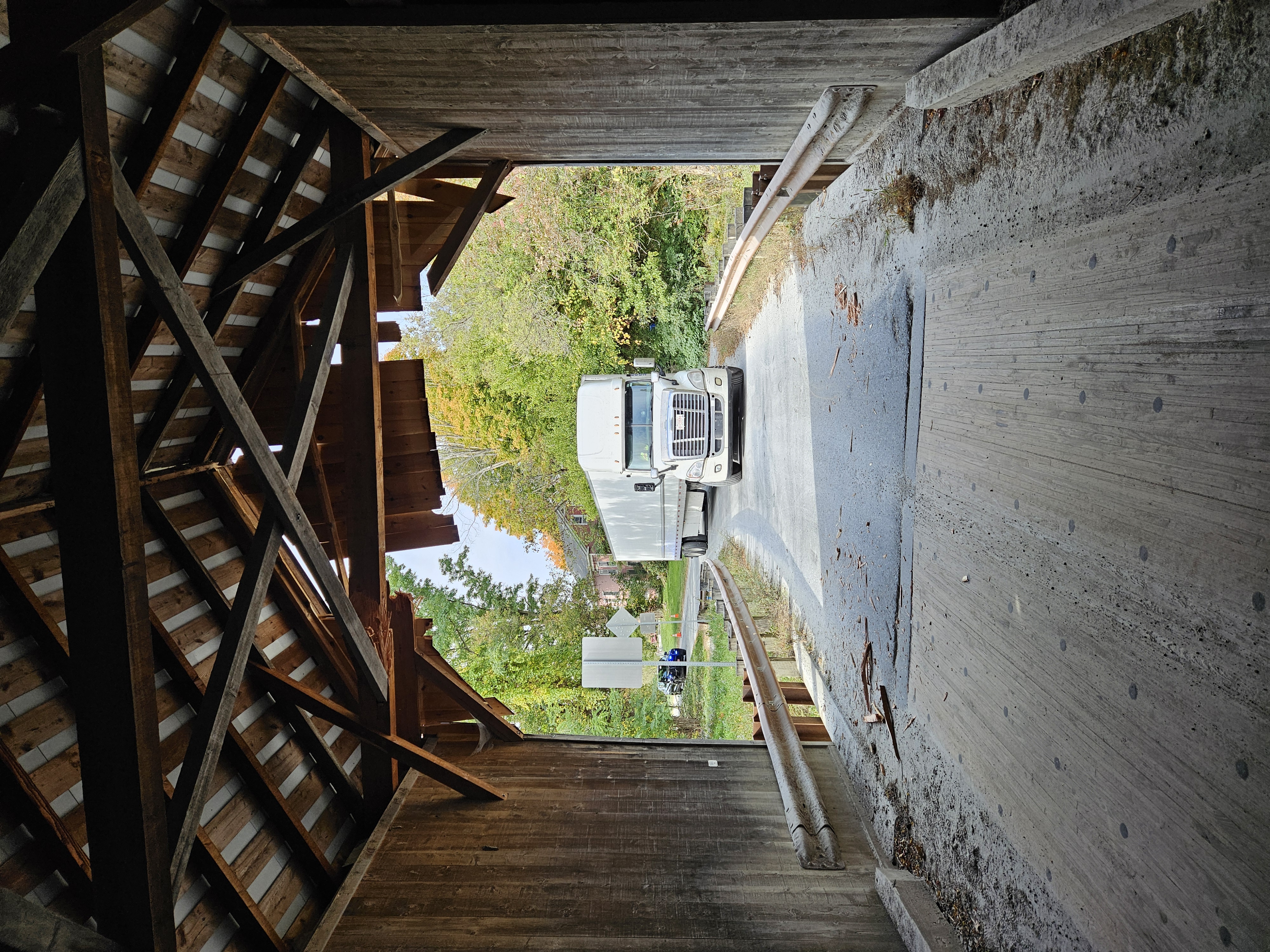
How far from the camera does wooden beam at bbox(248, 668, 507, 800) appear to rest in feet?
18.4

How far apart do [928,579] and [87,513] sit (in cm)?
477

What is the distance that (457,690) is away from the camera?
270 inches

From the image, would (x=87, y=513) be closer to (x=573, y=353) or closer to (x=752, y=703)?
(x=752, y=703)

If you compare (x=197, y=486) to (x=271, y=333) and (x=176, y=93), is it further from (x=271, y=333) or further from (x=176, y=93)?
(x=176, y=93)

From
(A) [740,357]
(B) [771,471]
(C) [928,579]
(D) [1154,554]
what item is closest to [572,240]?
(A) [740,357]

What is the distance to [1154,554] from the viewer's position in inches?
116

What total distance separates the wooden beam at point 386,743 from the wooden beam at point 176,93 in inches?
139

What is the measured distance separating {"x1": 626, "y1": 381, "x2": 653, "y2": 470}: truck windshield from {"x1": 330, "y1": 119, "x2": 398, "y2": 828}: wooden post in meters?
8.18

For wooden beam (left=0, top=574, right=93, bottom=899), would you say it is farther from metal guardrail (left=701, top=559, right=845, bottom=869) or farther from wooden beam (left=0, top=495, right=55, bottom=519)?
metal guardrail (left=701, top=559, right=845, bottom=869)

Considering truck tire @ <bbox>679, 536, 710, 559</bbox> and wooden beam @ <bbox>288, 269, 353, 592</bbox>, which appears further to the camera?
truck tire @ <bbox>679, 536, 710, 559</bbox>

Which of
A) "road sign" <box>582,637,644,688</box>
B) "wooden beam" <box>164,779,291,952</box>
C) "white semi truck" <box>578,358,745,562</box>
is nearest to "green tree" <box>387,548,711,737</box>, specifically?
"white semi truck" <box>578,358,745,562</box>

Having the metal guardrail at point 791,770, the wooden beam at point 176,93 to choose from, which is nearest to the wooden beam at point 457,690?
the metal guardrail at point 791,770

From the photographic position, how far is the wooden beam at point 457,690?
22.1 ft

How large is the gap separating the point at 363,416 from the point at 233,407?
5.36ft
